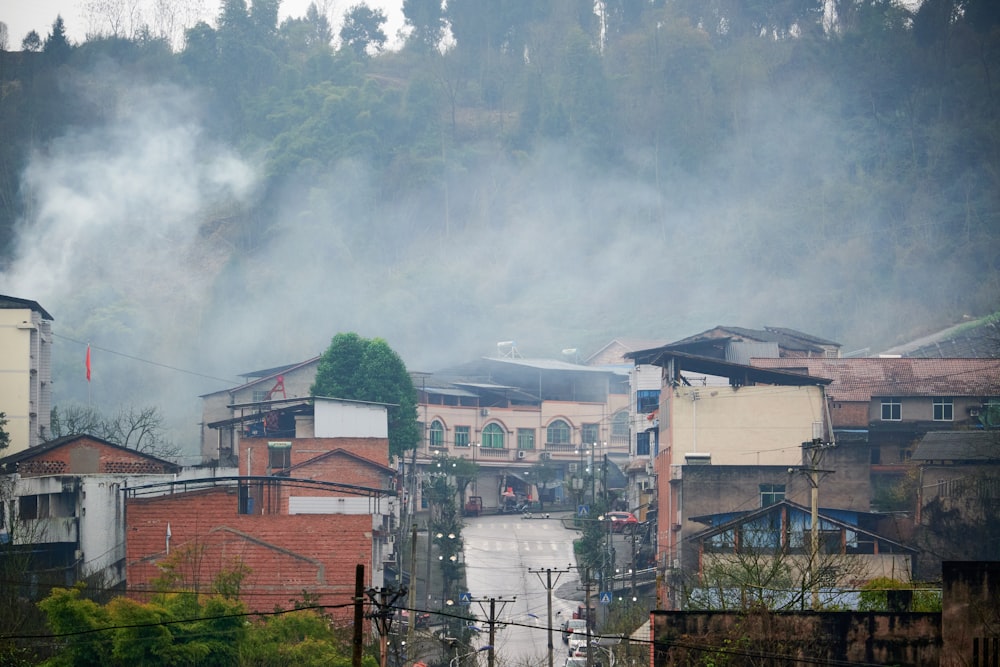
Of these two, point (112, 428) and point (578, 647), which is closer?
point (578, 647)

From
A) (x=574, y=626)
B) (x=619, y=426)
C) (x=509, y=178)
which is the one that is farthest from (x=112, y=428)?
(x=509, y=178)

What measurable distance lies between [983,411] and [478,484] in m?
22.1

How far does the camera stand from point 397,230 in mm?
109688

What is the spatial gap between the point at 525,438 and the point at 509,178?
53.0 meters

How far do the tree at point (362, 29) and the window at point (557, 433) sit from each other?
76.1 m

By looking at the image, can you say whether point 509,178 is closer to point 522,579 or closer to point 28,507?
point 522,579

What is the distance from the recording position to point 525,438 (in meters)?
65.8

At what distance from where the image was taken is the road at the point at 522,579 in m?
38.8

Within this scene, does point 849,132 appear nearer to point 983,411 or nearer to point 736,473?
point 983,411

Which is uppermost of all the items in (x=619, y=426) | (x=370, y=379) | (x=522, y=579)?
(x=370, y=379)

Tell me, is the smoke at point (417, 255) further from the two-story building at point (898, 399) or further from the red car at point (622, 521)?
the two-story building at point (898, 399)

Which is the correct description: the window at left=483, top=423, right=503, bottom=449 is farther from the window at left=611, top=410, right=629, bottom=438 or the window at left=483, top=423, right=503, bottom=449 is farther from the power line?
the power line

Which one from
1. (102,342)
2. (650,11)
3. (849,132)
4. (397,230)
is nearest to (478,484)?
(102,342)

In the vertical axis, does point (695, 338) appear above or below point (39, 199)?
below
